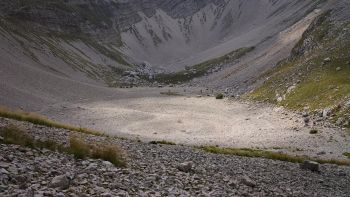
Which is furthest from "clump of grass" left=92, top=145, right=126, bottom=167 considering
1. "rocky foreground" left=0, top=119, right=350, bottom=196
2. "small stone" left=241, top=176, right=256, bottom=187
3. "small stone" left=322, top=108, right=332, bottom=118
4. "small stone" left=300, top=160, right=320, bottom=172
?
"small stone" left=322, top=108, right=332, bottom=118

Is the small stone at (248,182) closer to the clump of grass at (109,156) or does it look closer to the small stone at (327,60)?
the clump of grass at (109,156)

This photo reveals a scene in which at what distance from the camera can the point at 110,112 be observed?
75.2 meters

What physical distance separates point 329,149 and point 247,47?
15256 centimetres

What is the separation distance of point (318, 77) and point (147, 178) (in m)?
64.9

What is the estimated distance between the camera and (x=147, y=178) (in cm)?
1728

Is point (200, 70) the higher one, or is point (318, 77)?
point (200, 70)

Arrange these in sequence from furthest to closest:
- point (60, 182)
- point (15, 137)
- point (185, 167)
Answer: point (185, 167) < point (15, 137) < point (60, 182)

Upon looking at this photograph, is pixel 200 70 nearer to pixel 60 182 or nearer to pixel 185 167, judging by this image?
pixel 185 167

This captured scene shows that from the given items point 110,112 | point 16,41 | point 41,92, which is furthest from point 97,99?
point 16,41

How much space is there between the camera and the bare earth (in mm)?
48406

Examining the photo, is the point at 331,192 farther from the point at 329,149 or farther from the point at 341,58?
the point at 341,58

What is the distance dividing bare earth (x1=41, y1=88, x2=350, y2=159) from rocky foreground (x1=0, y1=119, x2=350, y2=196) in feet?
61.2

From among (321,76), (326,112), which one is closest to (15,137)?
(326,112)

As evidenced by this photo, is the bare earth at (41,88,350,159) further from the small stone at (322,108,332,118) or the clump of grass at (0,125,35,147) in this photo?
the clump of grass at (0,125,35,147)
